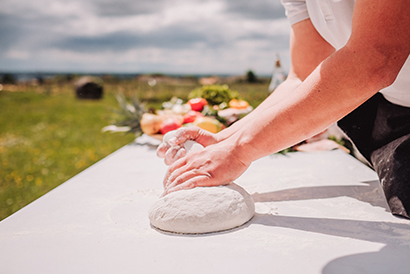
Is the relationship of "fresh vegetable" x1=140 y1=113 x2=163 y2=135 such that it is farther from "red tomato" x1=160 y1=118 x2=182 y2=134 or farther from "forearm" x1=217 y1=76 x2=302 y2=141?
"forearm" x1=217 y1=76 x2=302 y2=141

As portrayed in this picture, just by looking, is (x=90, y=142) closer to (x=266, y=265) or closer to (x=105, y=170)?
(x=105, y=170)

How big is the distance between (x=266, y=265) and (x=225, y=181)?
1.29 ft

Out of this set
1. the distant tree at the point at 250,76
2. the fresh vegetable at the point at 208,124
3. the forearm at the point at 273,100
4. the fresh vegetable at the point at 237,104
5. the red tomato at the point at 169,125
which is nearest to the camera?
the forearm at the point at 273,100

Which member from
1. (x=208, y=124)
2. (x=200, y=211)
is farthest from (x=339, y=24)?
(x=208, y=124)

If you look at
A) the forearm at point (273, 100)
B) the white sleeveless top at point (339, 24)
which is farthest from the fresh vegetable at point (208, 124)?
the white sleeveless top at point (339, 24)

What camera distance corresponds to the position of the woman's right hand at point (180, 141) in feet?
5.08

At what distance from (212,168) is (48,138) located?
24.8 ft

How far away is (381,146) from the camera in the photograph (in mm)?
1573

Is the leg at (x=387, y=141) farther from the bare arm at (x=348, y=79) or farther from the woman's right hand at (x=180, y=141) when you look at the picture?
the woman's right hand at (x=180, y=141)

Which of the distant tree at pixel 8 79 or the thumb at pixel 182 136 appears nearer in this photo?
the thumb at pixel 182 136

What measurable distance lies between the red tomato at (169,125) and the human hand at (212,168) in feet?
5.60

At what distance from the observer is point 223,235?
1.18 metres

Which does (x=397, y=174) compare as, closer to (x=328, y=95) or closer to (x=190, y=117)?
(x=328, y=95)

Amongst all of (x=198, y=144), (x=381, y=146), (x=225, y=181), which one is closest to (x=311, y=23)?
(x=381, y=146)
